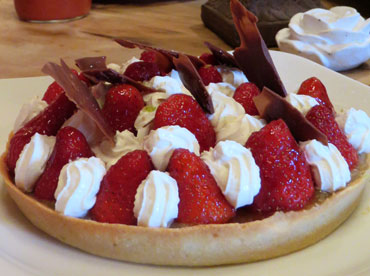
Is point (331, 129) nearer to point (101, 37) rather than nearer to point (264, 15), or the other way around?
point (264, 15)

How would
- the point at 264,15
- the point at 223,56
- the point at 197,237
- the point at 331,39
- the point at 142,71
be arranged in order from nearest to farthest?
1. the point at 197,237
2. the point at 142,71
3. the point at 223,56
4. the point at 331,39
5. the point at 264,15

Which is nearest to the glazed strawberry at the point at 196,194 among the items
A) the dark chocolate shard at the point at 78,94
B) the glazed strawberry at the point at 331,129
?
the dark chocolate shard at the point at 78,94

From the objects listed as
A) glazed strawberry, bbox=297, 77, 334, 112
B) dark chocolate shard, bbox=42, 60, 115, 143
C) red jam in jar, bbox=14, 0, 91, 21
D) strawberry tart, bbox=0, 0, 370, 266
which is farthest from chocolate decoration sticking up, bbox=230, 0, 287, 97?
red jam in jar, bbox=14, 0, 91, 21

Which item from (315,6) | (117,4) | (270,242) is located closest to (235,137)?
(270,242)

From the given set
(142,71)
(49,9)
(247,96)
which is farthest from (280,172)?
(49,9)

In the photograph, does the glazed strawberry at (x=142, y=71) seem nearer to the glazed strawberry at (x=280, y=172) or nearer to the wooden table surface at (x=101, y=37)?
the glazed strawberry at (x=280, y=172)

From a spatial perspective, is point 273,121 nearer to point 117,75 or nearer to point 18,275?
point 117,75

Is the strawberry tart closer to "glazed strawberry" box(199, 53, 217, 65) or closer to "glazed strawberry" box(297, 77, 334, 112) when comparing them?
"glazed strawberry" box(297, 77, 334, 112)
